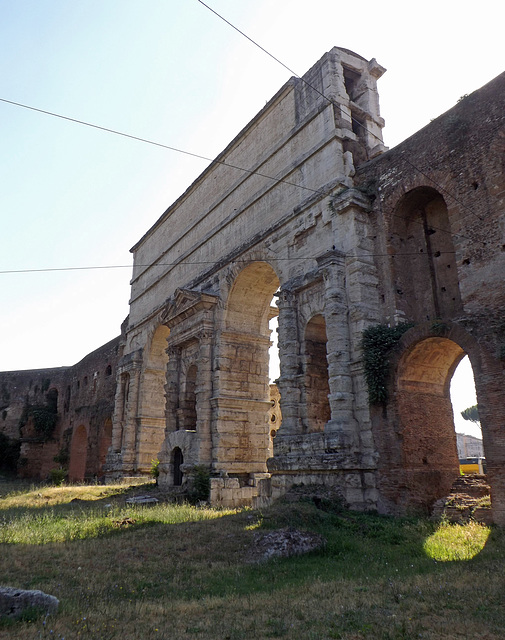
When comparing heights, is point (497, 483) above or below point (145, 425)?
below

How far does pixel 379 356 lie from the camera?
10.3 metres

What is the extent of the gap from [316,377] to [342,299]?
7.40ft

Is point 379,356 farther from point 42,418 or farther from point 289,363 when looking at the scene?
point 42,418

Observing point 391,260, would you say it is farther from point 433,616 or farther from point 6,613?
point 6,613

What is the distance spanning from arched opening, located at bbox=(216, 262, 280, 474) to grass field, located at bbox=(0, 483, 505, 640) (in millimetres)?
5092

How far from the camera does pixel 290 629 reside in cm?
425

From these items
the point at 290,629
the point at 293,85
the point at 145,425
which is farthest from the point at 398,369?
the point at 145,425

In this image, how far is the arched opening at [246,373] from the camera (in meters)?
15.3

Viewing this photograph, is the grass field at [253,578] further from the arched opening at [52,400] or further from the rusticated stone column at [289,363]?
the arched opening at [52,400]

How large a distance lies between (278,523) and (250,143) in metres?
12.5

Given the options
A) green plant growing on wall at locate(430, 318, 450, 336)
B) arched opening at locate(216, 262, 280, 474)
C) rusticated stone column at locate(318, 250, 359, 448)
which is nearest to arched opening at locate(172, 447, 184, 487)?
arched opening at locate(216, 262, 280, 474)

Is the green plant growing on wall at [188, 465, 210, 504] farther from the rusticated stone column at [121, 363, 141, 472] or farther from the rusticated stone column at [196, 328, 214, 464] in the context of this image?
the rusticated stone column at [121, 363, 141, 472]

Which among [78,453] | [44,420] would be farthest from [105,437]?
[44,420]

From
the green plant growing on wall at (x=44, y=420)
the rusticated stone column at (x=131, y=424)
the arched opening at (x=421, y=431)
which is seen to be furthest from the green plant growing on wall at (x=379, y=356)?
the green plant growing on wall at (x=44, y=420)
